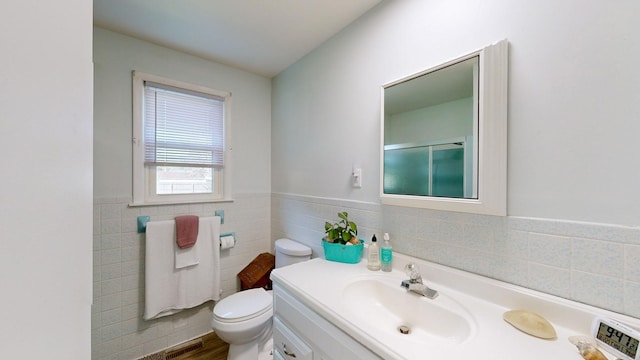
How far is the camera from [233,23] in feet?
4.97

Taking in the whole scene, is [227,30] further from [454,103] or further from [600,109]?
[600,109]

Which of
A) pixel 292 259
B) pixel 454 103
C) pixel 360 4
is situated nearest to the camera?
pixel 454 103

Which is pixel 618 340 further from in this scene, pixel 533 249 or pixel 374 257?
pixel 374 257

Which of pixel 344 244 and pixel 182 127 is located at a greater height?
pixel 182 127

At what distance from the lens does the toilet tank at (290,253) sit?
1.75m

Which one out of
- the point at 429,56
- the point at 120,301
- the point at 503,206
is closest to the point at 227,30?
the point at 429,56

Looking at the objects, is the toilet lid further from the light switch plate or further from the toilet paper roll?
the light switch plate

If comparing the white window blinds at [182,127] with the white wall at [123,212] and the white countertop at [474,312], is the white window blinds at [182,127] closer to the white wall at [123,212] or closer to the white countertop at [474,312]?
the white wall at [123,212]

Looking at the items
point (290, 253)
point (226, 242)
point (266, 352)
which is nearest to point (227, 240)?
point (226, 242)

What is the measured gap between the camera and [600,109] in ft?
2.39

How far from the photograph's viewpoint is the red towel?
1755 mm

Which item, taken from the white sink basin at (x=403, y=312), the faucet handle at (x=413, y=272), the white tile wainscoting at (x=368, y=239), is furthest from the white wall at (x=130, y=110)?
the faucet handle at (x=413, y=272)

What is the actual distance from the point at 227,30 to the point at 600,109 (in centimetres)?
187
